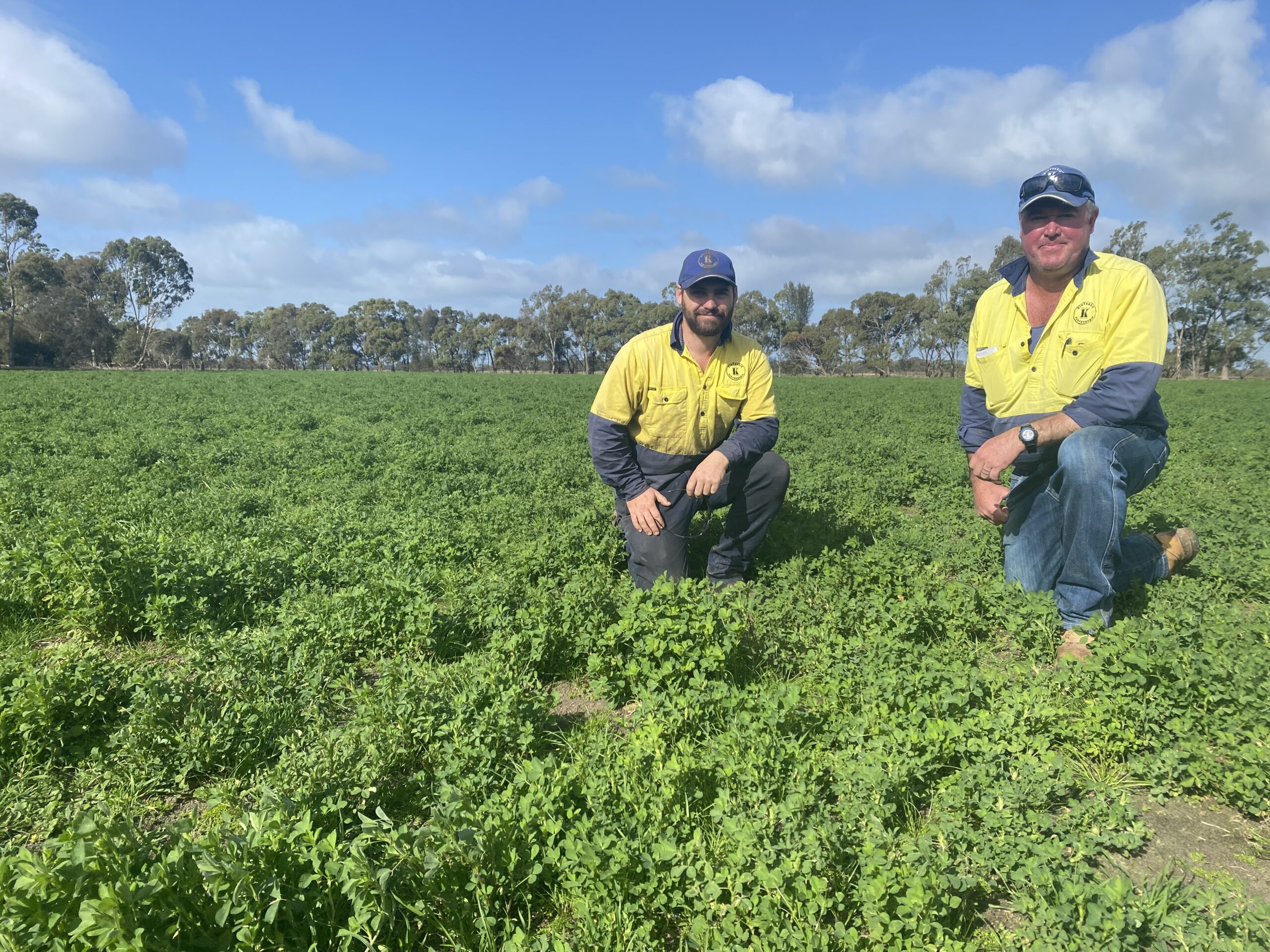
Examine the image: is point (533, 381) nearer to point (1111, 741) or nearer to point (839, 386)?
point (839, 386)

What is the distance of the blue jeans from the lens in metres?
3.96

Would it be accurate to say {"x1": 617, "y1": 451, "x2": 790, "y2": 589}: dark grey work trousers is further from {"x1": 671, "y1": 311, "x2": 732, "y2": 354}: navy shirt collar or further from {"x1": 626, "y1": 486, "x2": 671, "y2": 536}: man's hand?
{"x1": 671, "y1": 311, "x2": 732, "y2": 354}: navy shirt collar

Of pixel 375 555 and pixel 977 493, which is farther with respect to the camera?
pixel 375 555

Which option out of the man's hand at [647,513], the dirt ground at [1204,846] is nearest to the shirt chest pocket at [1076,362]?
the dirt ground at [1204,846]

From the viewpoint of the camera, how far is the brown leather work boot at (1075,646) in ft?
12.0

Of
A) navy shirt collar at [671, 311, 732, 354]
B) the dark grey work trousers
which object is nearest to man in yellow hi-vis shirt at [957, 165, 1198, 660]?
the dark grey work trousers

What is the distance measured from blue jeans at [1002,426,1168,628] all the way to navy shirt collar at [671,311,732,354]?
7.51ft

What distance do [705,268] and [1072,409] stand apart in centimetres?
254

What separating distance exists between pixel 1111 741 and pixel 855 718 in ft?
4.01

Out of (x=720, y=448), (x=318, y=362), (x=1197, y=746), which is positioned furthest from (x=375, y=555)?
(x=318, y=362)

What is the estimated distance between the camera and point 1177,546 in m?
4.72

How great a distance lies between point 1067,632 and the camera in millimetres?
3865

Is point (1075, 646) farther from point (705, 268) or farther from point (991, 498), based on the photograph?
point (705, 268)

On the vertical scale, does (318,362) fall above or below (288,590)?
above
